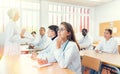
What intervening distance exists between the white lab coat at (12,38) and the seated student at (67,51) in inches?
41.9

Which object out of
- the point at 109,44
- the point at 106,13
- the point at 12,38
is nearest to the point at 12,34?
the point at 12,38

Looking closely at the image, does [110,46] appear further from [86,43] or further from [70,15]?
[70,15]

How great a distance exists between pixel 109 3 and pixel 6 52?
524cm

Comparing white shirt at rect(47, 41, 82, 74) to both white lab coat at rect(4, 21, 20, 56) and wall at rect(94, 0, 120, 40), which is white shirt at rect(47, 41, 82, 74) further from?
wall at rect(94, 0, 120, 40)

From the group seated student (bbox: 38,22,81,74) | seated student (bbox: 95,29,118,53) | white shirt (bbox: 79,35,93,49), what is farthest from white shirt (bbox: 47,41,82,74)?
white shirt (bbox: 79,35,93,49)

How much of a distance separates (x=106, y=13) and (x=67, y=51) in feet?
18.2

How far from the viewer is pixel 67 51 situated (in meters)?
1.70

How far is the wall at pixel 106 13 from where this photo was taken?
20.2ft

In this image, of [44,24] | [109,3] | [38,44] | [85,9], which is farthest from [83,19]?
[38,44]

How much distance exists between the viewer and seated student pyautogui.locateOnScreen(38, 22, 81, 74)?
5.48 feet

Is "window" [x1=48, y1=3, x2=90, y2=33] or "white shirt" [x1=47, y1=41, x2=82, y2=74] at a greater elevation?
"window" [x1=48, y1=3, x2=90, y2=33]

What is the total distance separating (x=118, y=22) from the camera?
237 inches

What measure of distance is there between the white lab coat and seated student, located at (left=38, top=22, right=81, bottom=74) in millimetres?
1064

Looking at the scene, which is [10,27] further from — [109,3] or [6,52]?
[109,3]
